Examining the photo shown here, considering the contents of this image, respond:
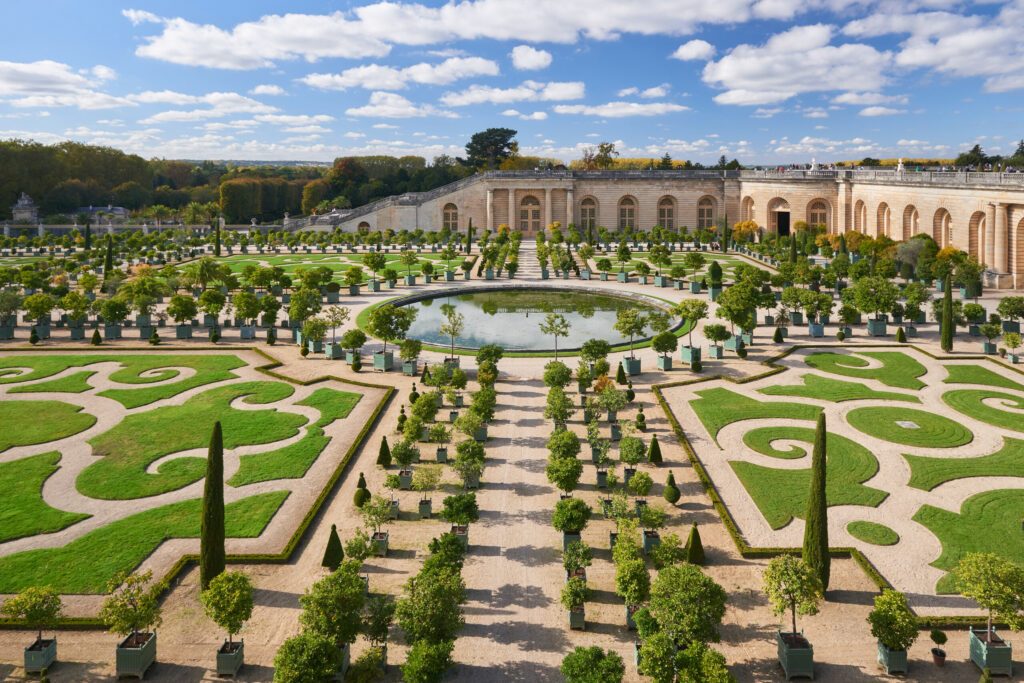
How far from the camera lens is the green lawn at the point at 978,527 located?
66.2 ft

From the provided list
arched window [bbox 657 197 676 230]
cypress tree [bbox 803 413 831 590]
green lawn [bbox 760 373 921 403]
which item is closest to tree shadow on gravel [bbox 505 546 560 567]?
cypress tree [bbox 803 413 831 590]

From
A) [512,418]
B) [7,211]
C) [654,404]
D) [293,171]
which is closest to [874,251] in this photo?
→ [654,404]

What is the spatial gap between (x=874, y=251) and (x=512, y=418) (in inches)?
1912

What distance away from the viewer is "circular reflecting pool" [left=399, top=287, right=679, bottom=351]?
45.7 metres

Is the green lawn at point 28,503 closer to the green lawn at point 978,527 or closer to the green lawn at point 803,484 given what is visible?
the green lawn at point 803,484

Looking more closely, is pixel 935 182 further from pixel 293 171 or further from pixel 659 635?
pixel 293 171

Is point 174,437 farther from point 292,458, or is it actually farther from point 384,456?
point 384,456

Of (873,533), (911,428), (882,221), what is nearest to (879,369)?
(911,428)

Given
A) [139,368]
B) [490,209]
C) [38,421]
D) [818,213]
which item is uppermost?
[490,209]

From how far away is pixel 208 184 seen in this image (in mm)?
143375

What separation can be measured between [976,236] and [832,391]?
37.9m

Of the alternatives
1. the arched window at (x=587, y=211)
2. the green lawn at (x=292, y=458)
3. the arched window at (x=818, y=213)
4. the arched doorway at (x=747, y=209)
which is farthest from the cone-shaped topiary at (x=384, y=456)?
the arched doorway at (x=747, y=209)

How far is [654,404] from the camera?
33.6 meters

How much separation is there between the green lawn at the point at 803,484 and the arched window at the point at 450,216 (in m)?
83.8
